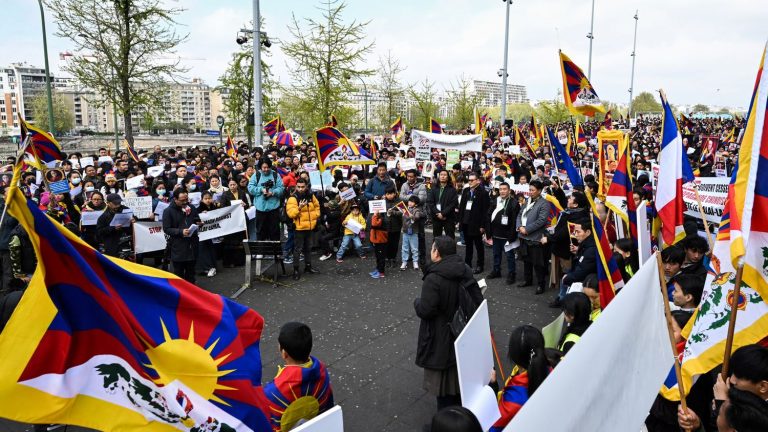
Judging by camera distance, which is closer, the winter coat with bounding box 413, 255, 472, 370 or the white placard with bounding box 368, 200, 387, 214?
the winter coat with bounding box 413, 255, 472, 370

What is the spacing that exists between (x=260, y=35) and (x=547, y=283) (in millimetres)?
12000

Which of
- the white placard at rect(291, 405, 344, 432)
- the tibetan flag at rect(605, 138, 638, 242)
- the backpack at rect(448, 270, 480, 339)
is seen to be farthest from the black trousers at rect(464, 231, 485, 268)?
the white placard at rect(291, 405, 344, 432)

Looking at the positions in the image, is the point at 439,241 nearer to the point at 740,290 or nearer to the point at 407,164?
the point at 740,290

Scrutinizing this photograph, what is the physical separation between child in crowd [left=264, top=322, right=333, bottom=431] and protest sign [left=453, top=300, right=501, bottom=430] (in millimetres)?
968

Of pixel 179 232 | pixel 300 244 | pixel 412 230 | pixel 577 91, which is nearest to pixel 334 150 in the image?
pixel 300 244

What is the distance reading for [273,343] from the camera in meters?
6.84

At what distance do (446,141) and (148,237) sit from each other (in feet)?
26.7

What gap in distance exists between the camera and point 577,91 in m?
9.16

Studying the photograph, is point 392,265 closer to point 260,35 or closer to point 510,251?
point 510,251

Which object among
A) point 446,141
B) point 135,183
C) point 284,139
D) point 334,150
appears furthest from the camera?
point 284,139

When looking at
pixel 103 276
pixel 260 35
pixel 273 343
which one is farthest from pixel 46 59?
pixel 103 276

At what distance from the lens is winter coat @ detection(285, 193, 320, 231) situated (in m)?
9.66

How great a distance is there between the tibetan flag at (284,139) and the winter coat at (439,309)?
18090 millimetres

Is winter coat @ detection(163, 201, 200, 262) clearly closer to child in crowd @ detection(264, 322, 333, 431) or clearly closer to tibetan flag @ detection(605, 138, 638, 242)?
child in crowd @ detection(264, 322, 333, 431)
